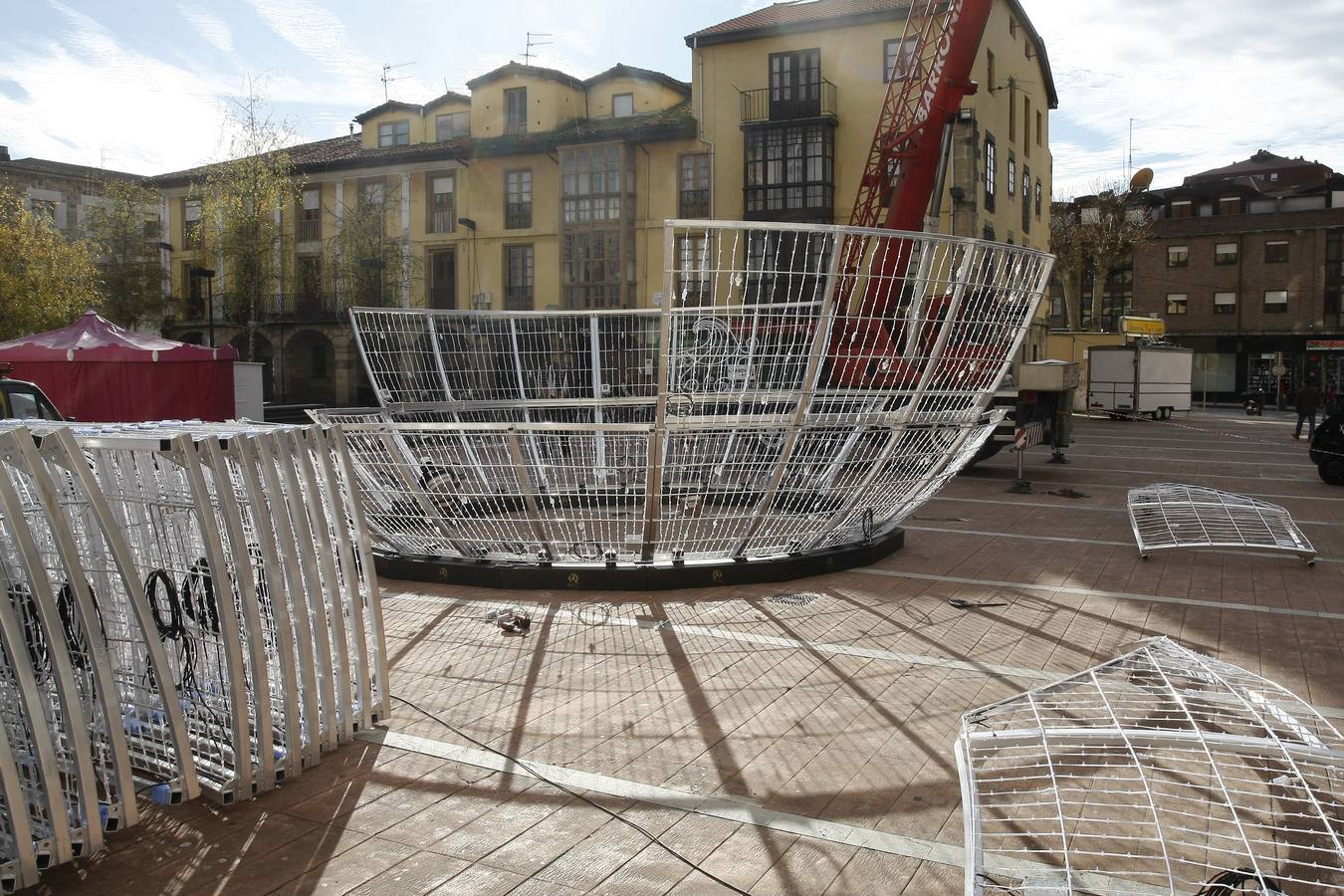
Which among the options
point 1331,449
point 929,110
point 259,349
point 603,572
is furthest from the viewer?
point 259,349

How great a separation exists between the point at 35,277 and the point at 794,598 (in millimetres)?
26301

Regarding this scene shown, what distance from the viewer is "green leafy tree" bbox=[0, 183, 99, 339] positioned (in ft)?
82.5

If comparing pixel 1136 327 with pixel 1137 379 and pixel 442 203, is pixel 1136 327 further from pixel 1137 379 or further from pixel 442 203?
pixel 442 203

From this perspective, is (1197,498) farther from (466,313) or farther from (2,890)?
(2,890)

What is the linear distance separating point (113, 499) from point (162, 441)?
587mm

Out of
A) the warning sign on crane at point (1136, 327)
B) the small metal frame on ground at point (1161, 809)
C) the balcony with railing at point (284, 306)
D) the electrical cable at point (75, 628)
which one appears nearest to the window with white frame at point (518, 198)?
the balcony with railing at point (284, 306)

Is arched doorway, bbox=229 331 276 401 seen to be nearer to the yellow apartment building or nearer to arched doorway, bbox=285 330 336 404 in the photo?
the yellow apartment building

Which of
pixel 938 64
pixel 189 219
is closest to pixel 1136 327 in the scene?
pixel 938 64

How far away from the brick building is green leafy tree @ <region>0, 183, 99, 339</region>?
48760 millimetres

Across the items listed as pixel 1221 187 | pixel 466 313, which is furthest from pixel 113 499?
pixel 1221 187

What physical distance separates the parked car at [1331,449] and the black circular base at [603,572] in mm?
10388

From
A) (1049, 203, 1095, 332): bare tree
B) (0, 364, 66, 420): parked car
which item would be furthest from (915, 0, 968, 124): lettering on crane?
(1049, 203, 1095, 332): bare tree

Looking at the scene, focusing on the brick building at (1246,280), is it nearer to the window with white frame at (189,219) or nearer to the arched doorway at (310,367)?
the arched doorway at (310,367)

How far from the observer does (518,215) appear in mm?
32594
